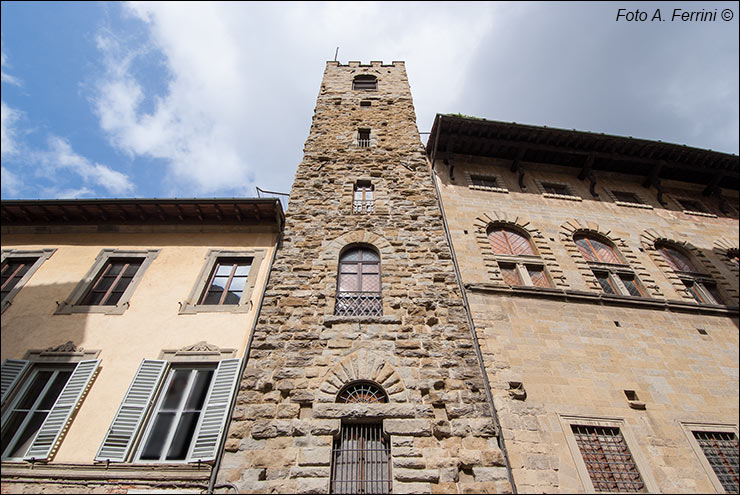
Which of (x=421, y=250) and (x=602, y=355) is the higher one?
(x=421, y=250)

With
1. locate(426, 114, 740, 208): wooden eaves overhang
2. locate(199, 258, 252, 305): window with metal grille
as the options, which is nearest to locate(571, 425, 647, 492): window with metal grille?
locate(199, 258, 252, 305): window with metal grille

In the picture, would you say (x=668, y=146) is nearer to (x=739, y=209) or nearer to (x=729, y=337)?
(x=739, y=209)

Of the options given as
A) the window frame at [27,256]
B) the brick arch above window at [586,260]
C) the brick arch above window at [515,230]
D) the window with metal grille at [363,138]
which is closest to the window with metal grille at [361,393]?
the brick arch above window at [515,230]

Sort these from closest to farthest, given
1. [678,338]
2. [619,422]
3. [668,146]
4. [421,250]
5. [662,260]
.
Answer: [619,422]
[678,338]
[421,250]
[662,260]
[668,146]

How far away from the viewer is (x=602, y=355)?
709cm

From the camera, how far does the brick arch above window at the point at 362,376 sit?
589 centimetres

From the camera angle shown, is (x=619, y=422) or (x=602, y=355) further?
(x=602, y=355)

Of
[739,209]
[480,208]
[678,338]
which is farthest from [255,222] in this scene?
[739,209]

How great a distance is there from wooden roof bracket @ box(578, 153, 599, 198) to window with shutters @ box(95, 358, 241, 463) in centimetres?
1183

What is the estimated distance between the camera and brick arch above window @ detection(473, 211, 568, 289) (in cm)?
862

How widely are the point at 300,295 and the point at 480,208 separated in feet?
19.6

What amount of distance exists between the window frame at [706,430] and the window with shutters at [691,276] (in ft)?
13.0

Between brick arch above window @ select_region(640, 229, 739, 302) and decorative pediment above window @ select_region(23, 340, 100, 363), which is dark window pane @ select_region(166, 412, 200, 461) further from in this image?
brick arch above window @ select_region(640, 229, 739, 302)

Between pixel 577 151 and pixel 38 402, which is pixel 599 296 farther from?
pixel 38 402
